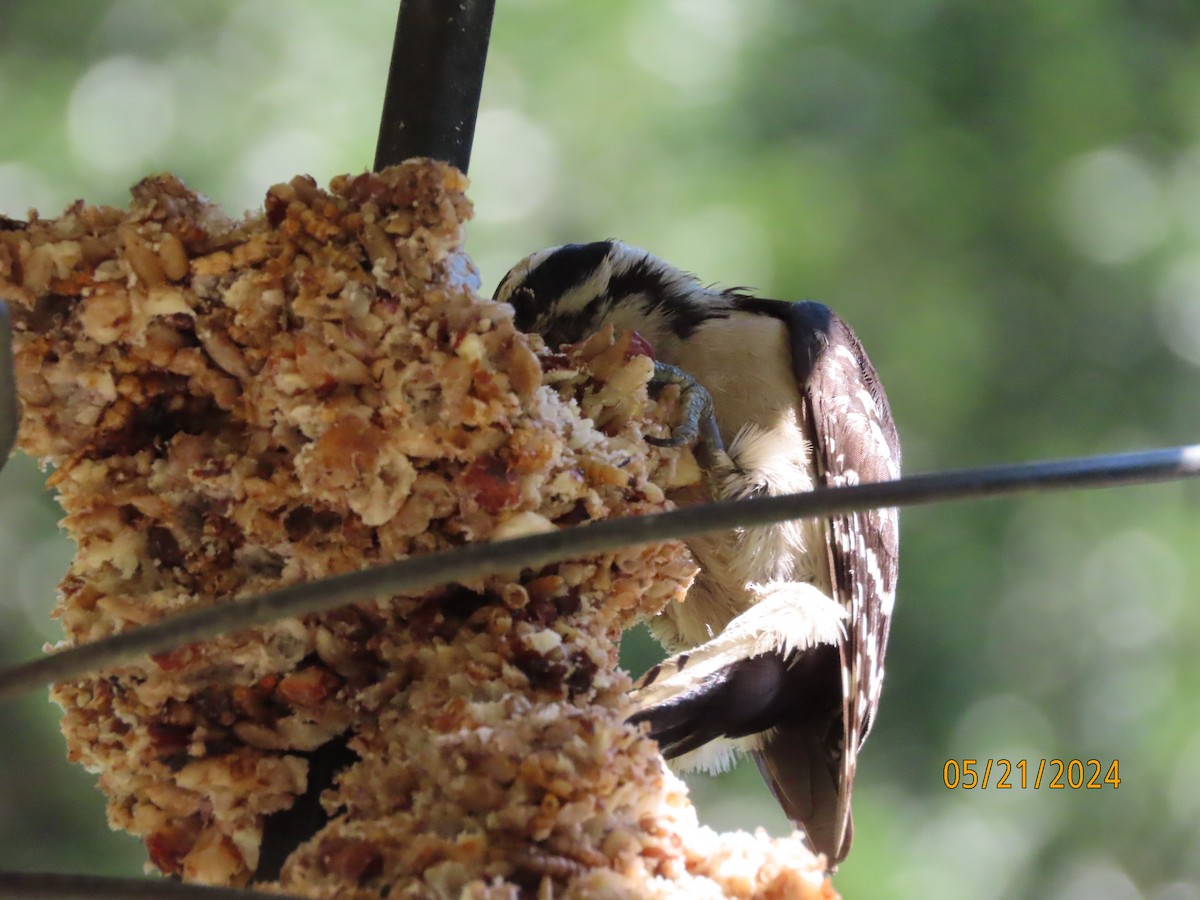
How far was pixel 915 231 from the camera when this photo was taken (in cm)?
462

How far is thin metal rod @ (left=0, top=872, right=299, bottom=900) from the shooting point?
82 cm

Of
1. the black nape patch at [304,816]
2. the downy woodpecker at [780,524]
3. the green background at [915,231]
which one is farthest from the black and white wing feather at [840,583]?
the green background at [915,231]

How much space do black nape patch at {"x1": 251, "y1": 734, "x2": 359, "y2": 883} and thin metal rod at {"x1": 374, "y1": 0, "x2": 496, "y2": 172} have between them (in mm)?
639

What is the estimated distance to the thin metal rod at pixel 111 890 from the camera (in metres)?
0.82

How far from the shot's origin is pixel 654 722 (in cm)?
167

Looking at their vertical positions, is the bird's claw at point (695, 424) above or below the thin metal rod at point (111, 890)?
above

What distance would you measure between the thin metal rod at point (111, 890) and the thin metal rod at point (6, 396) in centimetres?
30

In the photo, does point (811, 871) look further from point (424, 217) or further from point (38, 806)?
point (38, 806)

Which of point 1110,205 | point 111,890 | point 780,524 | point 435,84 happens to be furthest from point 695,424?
point 1110,205

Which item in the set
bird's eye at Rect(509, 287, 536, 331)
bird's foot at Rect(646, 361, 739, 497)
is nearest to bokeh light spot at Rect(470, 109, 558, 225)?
bird's eye at Rect(509, 287, 536, 331)

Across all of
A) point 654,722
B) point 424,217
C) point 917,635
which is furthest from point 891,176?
point 424,217

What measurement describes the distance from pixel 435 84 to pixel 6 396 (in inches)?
26.3

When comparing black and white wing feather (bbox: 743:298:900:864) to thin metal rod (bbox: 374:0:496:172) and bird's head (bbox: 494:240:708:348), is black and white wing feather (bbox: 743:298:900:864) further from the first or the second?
thin metal rod (bbox: 374:0:496:172)
